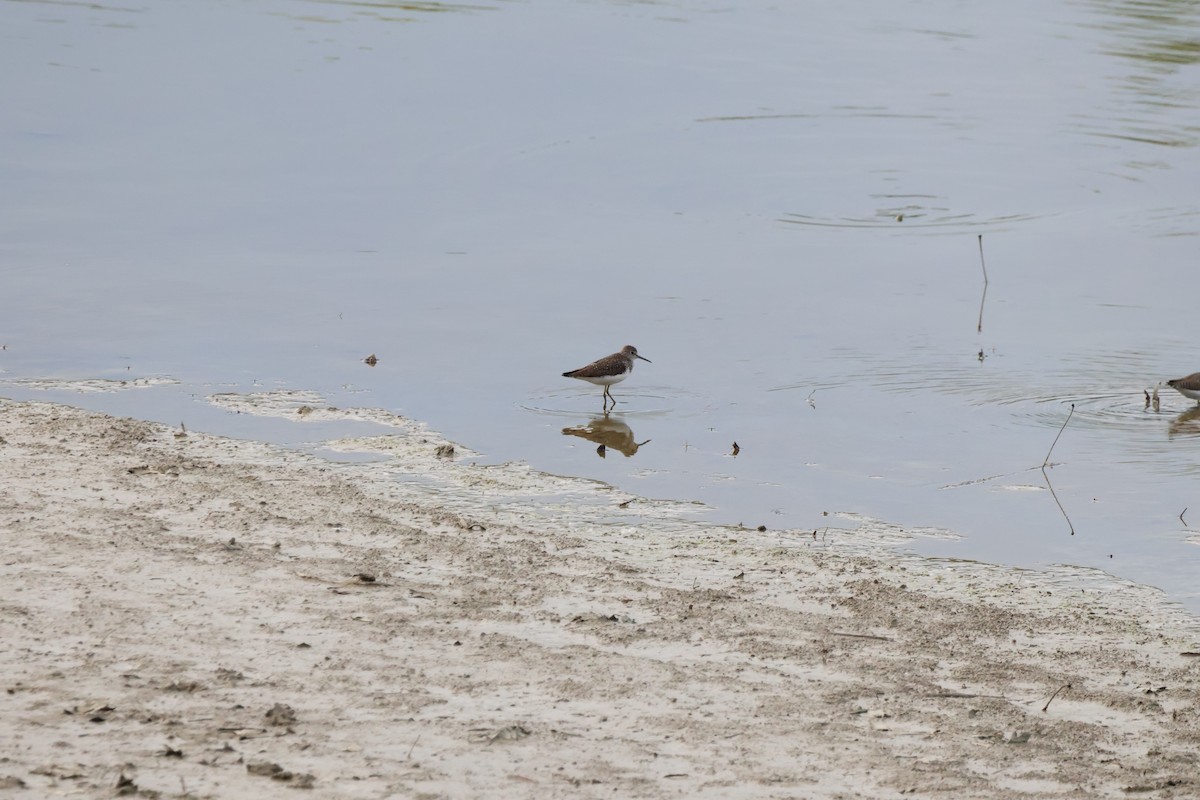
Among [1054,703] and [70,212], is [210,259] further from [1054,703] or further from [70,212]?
[1054,703]

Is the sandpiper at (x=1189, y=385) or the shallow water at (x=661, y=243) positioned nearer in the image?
the shallow water at (x=661, y=243)

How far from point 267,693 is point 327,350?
620 cm

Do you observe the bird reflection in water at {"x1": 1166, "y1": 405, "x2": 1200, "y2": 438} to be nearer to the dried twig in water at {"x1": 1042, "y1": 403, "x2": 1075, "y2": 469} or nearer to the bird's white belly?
the dried twig in water at {"x1": 1042, "y1": 403, "x2": 1075, "y2": 469}

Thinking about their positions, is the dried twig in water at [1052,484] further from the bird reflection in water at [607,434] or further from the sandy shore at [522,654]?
the bird reflection in water at [607,434]

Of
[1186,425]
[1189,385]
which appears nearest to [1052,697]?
[1186,425]

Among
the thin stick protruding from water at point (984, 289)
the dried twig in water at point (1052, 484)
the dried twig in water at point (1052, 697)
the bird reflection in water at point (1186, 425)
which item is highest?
the dried twig in water at point (1052, 697)

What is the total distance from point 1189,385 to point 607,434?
4.03 meters

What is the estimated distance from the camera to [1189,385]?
10430 mm

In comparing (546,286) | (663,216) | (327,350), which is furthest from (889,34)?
(327,350)

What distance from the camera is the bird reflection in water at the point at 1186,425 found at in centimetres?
999

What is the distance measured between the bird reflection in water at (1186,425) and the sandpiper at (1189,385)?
0.40 feet

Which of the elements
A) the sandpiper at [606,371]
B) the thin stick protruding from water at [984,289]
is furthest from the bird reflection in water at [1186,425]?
the sandpiper at [606,371]

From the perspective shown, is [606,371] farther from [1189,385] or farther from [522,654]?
[522,654]

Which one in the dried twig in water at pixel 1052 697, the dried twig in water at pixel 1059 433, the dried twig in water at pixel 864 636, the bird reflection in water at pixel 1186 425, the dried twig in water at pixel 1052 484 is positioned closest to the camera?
the dried twig in water at pixel 1052 697
